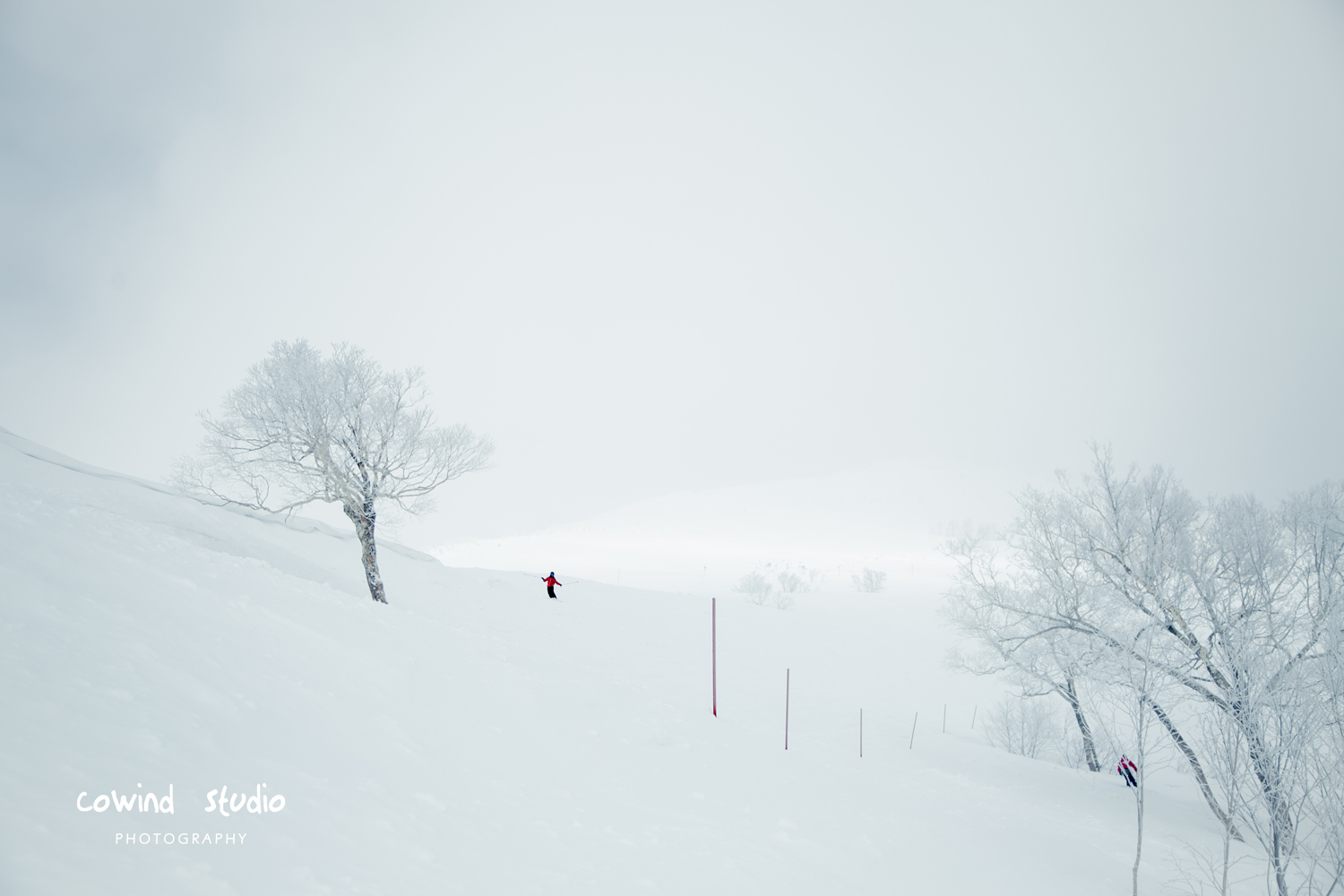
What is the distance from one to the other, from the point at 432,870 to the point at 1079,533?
523 inches

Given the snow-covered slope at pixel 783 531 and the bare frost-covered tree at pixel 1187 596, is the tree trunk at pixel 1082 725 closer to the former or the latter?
the bare frost-covered tree at pixel 1187 596

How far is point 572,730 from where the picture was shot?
8688mm

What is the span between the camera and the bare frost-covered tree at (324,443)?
1372 cm

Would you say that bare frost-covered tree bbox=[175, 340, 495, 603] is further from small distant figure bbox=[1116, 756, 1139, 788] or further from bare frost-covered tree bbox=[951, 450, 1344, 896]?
small distant figure bbox=[1116, 756, 1139, 788]

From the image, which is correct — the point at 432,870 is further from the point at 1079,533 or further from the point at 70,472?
the point at 70,472

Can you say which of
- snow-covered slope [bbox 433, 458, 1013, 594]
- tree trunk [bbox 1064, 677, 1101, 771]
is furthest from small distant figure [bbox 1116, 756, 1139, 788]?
snow-covered slope [bbox 433, 458, 1013, 594]

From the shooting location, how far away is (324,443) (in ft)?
45.0

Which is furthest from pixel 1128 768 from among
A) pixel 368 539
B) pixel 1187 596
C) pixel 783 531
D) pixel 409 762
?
pixel 783 531

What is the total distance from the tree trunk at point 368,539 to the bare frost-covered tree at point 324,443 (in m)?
0.02

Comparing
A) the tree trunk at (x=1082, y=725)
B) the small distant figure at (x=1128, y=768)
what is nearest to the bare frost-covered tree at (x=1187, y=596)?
the tree trunk at (x=1082, y=725)

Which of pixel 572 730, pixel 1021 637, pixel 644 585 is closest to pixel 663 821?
pixel 572 730

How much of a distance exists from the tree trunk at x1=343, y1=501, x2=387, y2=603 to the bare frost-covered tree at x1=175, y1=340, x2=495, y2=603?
23 millimetres

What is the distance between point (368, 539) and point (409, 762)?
30.8 feet

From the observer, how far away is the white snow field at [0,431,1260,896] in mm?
3562
